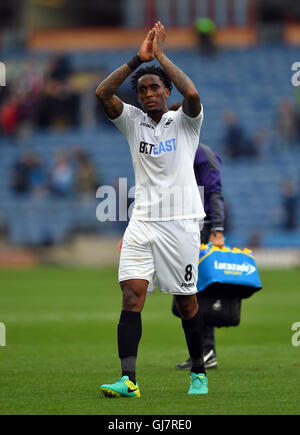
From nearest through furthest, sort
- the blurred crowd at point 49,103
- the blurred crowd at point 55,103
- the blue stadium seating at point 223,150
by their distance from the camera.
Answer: the blue stadium seating at point 223,150, the blurred crowd at point 55,103, the blurred crowd at point 49,103

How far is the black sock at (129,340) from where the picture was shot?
24.7 feet

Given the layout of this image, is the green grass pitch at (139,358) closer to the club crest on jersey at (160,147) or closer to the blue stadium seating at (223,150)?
the club crest on jersey at (160,147)

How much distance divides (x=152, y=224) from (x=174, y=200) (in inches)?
9.8

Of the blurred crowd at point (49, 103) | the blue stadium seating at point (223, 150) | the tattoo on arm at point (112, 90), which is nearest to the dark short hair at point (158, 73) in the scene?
the tattoo on arm at point (112, 90)

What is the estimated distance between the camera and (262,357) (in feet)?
33.7

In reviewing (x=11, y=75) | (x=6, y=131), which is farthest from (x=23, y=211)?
(x=11, y=75)

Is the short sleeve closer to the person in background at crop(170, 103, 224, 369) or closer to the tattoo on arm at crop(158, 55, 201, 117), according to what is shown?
the tattoo on arm at crop(158, 55, 201, 117)

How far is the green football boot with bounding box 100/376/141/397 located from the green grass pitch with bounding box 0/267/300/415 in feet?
0.34

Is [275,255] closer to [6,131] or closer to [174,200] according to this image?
[6,131]

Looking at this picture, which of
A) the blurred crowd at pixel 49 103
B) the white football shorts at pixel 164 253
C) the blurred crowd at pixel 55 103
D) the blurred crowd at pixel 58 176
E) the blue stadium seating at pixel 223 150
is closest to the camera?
the white football shorts at pixel 164 253

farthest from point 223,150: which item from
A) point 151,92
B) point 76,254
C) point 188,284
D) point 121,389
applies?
point 121,389

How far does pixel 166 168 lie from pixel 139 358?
3.29 m

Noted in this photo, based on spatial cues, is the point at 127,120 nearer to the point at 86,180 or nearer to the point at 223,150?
the point at 86,180

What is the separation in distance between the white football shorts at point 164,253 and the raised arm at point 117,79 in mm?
948
